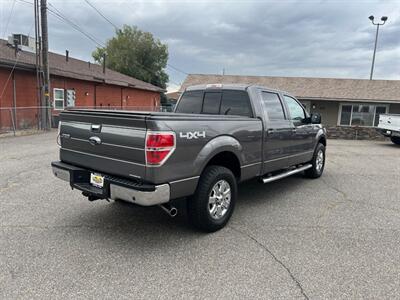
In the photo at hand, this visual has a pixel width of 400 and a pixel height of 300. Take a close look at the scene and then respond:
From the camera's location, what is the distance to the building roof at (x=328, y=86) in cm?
2148

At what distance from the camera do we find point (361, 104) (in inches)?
863

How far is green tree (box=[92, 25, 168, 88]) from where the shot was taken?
45.4 metres

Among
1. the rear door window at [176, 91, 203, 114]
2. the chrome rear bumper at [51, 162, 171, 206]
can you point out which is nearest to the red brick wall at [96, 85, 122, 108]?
the rear door window at [176, 91, 203, 114]

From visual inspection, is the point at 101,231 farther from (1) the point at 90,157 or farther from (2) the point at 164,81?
(2) the point at 164,81

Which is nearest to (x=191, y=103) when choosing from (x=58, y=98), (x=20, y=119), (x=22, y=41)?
(x=20, y=119)

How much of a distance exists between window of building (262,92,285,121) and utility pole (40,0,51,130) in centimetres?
1337

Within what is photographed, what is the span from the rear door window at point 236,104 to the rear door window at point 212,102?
0.33 ft

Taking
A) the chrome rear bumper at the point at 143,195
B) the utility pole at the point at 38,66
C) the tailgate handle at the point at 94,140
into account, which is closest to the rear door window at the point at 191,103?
the tailgate handle at the point at 94,140

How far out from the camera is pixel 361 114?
72.2 feet

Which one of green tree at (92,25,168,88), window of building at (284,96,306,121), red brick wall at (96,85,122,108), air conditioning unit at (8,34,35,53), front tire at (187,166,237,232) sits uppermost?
green tree at (92,25,168,88)

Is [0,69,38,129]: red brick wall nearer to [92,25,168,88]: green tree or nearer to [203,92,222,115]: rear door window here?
[203,92,222,115]: rear door window

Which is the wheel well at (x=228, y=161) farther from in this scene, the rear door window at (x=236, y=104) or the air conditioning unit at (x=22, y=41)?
the air conditioning unit at (x=22, y=41)

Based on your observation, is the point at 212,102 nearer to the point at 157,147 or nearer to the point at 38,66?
the point at 157,147

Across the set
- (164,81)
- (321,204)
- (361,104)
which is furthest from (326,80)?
(164,81)
